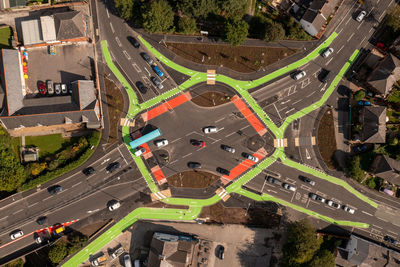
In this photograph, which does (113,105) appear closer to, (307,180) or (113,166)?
(113,166)

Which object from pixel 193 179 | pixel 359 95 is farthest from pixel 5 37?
pixel 359 95

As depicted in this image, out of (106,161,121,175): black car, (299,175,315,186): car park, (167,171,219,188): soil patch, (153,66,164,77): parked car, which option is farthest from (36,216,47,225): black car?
(299,175,315,186): car park

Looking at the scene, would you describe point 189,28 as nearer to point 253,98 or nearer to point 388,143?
point 253,98

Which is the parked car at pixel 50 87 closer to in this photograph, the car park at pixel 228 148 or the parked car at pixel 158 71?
the parked car at pixel 158 71

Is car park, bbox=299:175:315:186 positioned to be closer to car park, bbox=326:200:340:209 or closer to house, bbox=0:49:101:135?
car park, bbox=326:200:340:209

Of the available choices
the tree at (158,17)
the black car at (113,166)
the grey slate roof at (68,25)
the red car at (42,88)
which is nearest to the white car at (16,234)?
the black car at (113,166)
